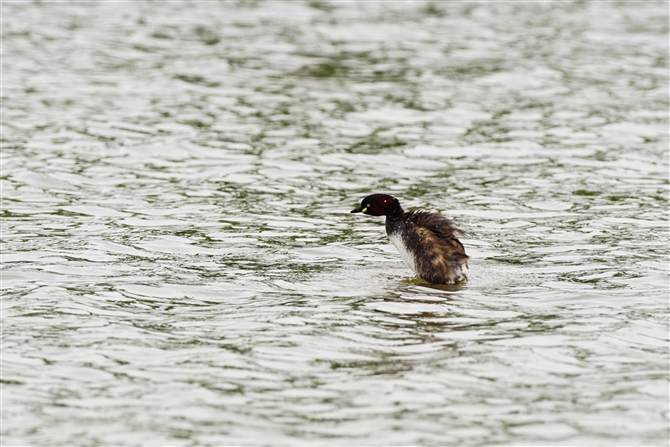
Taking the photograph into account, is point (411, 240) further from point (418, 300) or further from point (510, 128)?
point (510, 128)

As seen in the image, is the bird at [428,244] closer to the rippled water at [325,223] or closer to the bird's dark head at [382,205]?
the bird's dark head at [382,205]

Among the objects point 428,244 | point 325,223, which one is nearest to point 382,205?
point 428,244

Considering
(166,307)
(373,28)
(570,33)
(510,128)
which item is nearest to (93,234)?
(166,307)

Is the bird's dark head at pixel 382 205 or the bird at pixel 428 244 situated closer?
the bird at pixel 428 244

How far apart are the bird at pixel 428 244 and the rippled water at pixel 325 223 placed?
6.9 inches

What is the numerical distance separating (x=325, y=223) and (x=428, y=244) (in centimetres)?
277

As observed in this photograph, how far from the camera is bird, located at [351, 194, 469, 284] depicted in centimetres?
1041

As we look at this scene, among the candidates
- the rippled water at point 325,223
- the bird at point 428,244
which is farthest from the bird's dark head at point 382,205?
the rippled water at point 325,223

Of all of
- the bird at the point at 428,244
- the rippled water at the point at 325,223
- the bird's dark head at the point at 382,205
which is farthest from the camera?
the bird's dark head at the point at 382,205

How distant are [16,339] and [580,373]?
4348mm

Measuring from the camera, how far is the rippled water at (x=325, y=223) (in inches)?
285

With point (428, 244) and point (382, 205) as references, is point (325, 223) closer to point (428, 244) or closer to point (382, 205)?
point (382, 205)

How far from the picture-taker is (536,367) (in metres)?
7.92

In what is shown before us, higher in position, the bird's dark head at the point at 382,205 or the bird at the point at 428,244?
the bird's dark head at the point at 382,205
